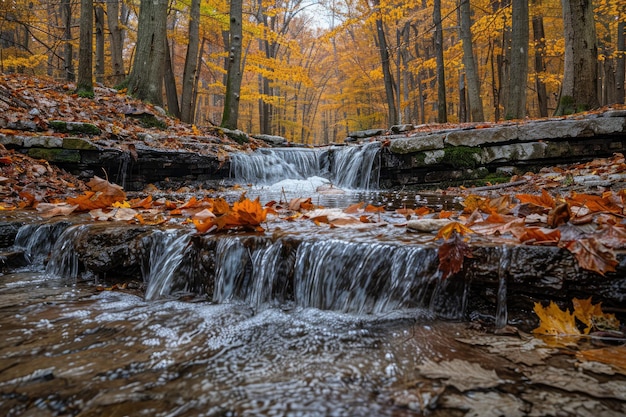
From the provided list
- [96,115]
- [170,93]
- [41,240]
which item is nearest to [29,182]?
[41,240]

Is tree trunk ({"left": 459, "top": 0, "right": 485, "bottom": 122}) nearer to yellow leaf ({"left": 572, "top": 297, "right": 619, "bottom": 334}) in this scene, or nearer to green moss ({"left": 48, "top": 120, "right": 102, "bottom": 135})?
green moss ({"left": 48, "top": 120, "right": 102, "bottom": 135})

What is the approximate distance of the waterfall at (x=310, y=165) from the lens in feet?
24.1

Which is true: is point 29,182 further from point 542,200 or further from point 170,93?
point 170,93

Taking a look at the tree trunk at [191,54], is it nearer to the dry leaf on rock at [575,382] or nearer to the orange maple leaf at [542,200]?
the orange maple leaf at [542,200]

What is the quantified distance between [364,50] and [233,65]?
13316mm

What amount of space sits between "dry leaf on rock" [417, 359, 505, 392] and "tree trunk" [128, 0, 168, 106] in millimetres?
9847

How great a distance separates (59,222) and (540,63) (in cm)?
1597

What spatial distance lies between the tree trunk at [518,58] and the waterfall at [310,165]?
15.5 ft

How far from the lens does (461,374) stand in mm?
1120

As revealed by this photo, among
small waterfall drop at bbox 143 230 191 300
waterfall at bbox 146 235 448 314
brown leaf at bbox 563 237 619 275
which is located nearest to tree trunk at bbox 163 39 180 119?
small waterfall drop at bbox 143 230 191 300

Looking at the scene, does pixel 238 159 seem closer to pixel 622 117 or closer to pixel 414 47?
pixel 622 117

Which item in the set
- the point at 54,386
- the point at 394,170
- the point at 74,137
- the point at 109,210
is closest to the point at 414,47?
A: the point at 394,170

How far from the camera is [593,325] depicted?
139cm

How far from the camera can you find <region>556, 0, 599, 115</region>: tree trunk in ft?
22.5
